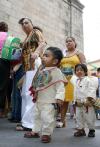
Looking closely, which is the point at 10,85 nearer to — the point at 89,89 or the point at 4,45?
the point at 4,45

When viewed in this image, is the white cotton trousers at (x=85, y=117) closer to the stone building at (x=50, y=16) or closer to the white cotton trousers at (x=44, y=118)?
the white cotton trousers at (x=44, y=118)

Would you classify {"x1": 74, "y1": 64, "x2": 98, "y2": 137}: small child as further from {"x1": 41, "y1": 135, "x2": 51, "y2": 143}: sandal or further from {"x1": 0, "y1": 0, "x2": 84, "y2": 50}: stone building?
{"x1": 0, "y1": 0, "x2": 84, "y2": 50}: stone building

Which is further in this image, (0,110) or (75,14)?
(75,14)

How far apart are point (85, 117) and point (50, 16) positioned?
363 inches

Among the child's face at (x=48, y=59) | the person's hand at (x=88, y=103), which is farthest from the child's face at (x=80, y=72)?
the child's face at (x=48, y=59)

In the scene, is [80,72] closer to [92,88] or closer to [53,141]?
[92,88]

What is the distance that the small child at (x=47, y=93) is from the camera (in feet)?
15.1

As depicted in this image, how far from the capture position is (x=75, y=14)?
16266 mm

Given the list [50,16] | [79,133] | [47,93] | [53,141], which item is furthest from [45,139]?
[50,16]

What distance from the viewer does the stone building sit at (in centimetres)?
1141

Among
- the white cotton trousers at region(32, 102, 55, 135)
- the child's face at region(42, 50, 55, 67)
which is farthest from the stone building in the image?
the white cotton trousers at region(32, 102, 55, 135)

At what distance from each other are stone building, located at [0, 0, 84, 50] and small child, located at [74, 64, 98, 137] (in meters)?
5.99

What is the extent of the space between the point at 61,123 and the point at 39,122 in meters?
1.67

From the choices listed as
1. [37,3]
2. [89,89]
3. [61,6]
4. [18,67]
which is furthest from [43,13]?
[89,89]
